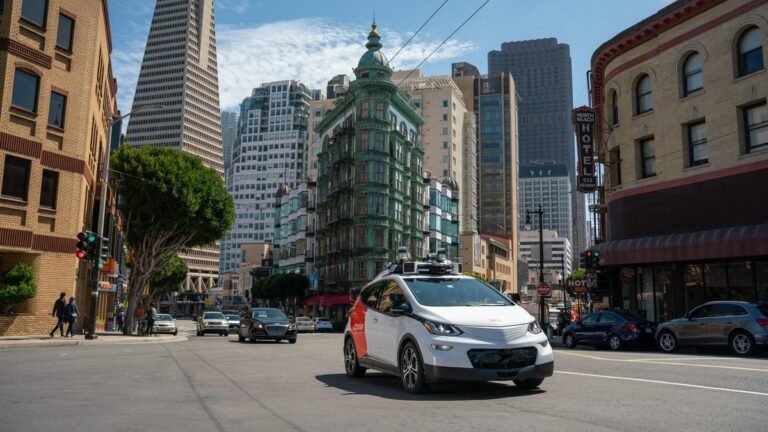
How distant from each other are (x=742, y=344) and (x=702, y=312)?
1.77 metres

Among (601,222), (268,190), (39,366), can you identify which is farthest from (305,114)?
(39,366)

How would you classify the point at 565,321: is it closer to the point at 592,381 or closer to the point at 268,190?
the point at 592,381

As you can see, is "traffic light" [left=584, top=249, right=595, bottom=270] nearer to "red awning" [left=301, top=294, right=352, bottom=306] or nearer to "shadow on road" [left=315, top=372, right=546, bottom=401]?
"shadow on road" [left=315, top=372, right=546, bottom=401]

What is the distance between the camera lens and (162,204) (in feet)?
116

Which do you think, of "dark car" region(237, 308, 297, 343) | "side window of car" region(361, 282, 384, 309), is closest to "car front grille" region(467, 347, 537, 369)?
"side window of car" region(361, 282, 384, 309)

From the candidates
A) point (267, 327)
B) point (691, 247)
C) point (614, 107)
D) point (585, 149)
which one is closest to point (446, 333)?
point (267, 327)

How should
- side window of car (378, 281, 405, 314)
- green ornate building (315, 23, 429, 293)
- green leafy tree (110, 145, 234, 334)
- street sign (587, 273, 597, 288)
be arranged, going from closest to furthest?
side window of car (378, 281, 405, 314) → street sign (587, 273, 597, 288) → green leafy tree (110, 145, 234, 334) → green ornate building (315, 23, 429, 293)

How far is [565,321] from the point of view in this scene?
39281 millimetres

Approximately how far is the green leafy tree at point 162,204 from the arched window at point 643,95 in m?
23.2

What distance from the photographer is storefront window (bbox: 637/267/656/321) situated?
28062 mm

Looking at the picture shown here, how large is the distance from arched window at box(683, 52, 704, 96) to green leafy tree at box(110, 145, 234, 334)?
24.9 metres

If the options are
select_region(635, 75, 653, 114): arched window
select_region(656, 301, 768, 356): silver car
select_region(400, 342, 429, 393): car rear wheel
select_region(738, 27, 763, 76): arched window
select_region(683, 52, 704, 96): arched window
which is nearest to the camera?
select_region(400, 342, 429, 393): car rear wheel

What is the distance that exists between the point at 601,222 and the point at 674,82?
1610 centimetres

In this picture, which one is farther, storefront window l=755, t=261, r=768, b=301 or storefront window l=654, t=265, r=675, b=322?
storefront window l=654, t=265, r=675, b=322
